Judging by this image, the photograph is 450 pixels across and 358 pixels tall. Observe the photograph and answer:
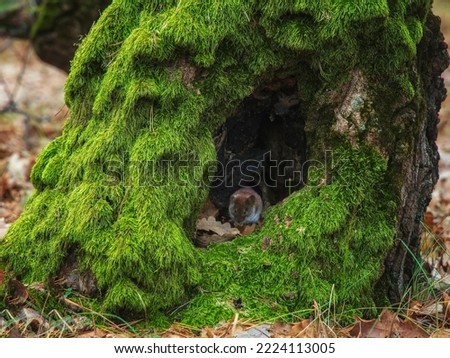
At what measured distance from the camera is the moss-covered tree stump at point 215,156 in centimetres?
308

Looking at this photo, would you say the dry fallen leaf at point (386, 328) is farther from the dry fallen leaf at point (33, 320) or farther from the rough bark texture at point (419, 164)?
the dry fallen leaf at point (33, 320)

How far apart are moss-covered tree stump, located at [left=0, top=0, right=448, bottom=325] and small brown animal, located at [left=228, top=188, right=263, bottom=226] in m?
0.47

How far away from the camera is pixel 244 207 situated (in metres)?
4.02

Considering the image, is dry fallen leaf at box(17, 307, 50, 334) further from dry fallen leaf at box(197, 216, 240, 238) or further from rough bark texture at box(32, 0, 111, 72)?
rough bark texture at box(32, 0, 111, 72)

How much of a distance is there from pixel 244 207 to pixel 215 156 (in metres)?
0.79

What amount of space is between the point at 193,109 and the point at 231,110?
277mm

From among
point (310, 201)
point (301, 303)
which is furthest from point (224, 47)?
point (301, 303)

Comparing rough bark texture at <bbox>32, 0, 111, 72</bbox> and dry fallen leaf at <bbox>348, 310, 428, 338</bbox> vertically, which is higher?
rough bark texture at <bbox>32, 0, 111, 72</bbox>

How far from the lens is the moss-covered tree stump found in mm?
3084

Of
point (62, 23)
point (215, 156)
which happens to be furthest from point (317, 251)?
point (62, 23)

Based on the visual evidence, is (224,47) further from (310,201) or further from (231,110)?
(310,201)

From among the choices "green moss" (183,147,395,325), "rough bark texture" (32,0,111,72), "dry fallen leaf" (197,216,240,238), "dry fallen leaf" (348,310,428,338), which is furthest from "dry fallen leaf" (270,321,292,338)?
"rough bark texture" (32,0,111,72)

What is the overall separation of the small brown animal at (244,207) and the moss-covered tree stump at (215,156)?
47 cm

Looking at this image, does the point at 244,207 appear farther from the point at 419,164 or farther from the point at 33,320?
the point at 33,320
